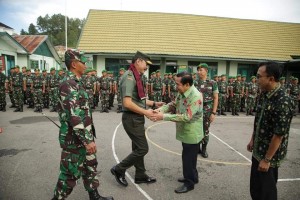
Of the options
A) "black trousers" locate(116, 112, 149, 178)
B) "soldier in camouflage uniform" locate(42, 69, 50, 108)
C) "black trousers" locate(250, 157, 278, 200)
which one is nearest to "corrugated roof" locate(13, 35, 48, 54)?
"soldier in camouflage uniform" locate(42, 69, 50, 108)

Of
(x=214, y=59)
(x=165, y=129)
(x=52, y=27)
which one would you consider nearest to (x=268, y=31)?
(x=214, y=59)

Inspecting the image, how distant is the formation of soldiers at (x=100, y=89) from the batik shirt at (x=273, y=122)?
8721 millimetres

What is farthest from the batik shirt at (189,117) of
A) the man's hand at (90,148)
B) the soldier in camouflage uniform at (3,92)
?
the soldier in camouflage uniform at (3,92)

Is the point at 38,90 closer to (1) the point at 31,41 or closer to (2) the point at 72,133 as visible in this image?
(2) the point at 72,133

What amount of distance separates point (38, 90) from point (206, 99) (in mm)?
9375

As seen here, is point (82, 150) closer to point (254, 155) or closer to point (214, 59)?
point (254, 155)

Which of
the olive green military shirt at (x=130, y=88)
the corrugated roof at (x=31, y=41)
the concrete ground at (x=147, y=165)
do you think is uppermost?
the corrugated roof at (x=31, y=41)

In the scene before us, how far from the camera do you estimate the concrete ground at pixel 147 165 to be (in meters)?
3.69

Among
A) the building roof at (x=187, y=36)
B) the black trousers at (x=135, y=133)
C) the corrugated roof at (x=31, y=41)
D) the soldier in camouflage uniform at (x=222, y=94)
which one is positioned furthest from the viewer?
the corrugated roof at (x=31, y=41)

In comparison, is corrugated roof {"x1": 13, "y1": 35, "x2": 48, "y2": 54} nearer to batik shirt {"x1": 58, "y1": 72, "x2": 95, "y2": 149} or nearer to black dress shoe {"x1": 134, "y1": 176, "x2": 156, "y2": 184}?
black dress shoe {"x1": 134, "y1": 176, "x2": 156, "y2": 184}

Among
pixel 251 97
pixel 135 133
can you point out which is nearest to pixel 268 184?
pixel 135 133

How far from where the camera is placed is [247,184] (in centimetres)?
410

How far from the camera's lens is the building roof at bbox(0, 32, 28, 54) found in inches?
630

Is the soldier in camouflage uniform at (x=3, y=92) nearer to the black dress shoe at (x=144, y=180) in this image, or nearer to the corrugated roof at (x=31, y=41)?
the black dress shoe at (x=144, y=180)
